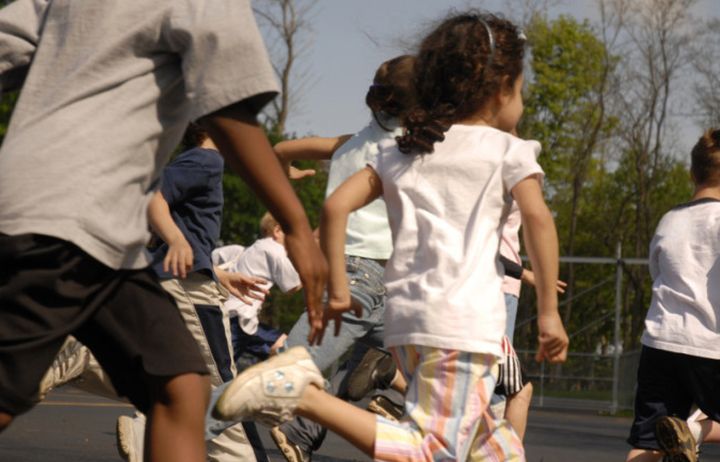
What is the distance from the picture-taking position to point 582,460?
10406 mm

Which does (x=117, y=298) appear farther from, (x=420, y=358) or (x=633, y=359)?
(x=633, y=359)

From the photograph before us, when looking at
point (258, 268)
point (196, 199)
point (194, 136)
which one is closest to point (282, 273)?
point (258, 268)

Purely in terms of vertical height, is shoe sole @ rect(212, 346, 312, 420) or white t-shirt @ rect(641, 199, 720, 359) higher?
shoe sole @ rect(212, 346, 312, 420)

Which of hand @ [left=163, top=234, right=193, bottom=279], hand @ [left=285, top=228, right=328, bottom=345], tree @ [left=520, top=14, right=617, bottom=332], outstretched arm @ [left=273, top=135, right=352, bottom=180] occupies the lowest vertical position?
tree @ [left=520, top=14, right=617, bottom=332]

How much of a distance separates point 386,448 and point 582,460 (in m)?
6.38

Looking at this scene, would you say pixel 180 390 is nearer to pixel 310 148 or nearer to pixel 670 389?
pixel 310 148

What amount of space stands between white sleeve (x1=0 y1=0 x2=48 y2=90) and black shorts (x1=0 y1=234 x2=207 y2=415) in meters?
0.47

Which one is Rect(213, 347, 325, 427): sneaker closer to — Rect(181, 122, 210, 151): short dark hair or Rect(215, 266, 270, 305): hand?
Rect(215, 266, 270, 305): hand

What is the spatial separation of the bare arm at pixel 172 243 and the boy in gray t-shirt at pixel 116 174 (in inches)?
72.6

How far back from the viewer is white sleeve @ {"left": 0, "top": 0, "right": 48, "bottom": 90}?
3.38 metres

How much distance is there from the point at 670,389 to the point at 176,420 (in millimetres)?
4345

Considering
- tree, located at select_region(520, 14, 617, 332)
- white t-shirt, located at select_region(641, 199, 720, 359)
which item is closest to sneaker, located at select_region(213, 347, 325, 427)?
white t-shirt, located at select_region(641, 199, 720, 359)

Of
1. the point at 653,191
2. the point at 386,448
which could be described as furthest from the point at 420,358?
the point at 653,191

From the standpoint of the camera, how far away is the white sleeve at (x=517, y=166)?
14.2 ft
